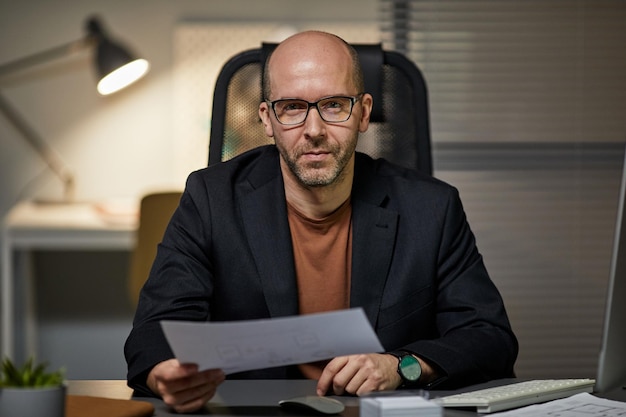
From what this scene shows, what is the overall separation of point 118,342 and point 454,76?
6.04ft

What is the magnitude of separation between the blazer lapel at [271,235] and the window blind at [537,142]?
1620 mm

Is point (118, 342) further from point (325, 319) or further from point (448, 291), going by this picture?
point (325, 319)

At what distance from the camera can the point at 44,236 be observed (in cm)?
349

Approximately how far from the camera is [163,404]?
1296 mm

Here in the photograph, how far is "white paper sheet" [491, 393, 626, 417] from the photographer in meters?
1.20

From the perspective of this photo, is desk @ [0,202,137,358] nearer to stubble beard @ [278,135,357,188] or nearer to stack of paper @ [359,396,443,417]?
stubble beard @ [278,135,357,188]

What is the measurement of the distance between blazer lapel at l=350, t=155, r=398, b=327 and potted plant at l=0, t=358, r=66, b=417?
0.75 metres

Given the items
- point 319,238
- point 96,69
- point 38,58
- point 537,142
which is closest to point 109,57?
point 96,69

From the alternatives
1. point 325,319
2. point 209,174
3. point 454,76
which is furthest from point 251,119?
point 454,76

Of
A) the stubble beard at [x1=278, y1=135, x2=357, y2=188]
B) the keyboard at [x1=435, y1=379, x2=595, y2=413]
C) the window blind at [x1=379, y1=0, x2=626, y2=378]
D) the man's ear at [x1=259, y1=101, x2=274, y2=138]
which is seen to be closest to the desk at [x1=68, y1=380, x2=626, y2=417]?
the keyboard at [x1=435, y1=379, x2=595, y2=413]

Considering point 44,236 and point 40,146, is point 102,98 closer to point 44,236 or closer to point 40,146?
point 40,146

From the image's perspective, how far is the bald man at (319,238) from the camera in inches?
66.3

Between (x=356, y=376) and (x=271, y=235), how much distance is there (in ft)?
1.57

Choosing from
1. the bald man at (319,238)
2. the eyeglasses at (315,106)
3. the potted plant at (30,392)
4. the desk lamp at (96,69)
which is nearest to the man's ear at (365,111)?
the bald man at (319,238)
